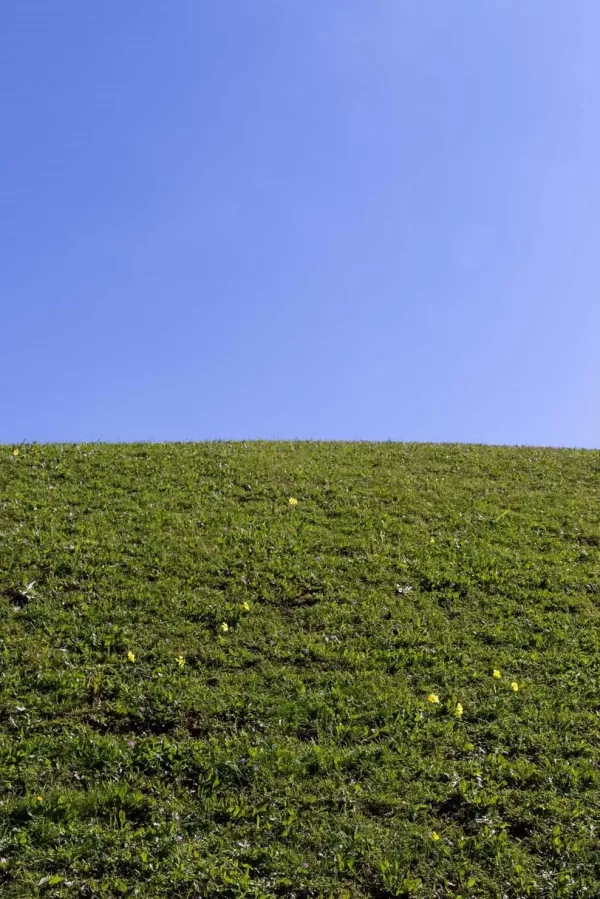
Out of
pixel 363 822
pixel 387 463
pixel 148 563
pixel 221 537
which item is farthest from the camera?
pixel 387 463

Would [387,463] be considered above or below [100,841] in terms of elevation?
above

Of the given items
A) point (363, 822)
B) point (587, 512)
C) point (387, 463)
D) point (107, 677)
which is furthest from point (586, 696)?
point (387, 463)

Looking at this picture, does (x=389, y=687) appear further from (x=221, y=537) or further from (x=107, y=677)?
(x=221, y=537)

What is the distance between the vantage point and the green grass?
5.22 metres

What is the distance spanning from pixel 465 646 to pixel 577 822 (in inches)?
103

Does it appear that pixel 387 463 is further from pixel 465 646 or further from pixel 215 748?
pixel 215 748

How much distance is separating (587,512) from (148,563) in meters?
7.59

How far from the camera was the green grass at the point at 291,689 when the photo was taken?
5.22 metres

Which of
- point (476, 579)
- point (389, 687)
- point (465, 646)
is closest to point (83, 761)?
point (389, 687)

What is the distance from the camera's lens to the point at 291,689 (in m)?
7.17

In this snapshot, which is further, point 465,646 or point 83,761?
point 465,646

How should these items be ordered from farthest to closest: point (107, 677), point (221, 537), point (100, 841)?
point (221, 537), point (107, 677), point (100, 841)

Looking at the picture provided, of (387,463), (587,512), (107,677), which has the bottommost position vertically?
(107,677)

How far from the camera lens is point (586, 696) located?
24.8 feet
